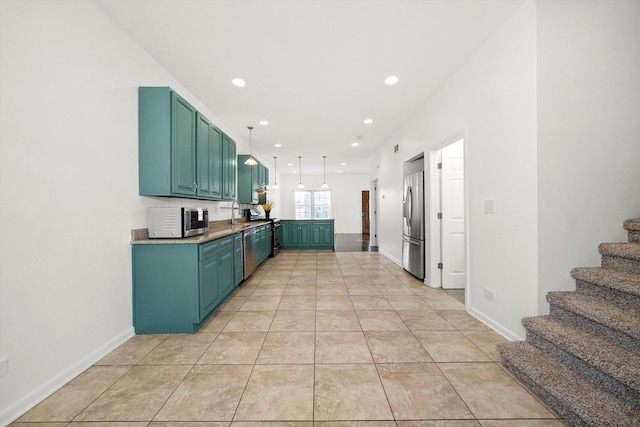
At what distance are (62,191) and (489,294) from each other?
372 centimetres

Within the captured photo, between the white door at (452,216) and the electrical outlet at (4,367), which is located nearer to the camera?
the electrical outlet at (4,367)

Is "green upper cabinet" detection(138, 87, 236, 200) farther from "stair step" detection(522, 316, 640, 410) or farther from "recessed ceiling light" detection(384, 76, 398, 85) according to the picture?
"stair step" detection(522, 316, 640, 410)

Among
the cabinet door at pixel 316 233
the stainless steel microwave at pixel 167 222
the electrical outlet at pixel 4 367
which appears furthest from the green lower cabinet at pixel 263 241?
the electrical outlet at pixel 4 367

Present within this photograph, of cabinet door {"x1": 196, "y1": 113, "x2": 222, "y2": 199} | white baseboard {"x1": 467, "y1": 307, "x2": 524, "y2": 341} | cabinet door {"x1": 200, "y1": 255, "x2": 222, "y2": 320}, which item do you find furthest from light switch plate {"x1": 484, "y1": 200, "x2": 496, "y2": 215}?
cabinet door {"x1": 196, "y1": 113, "x2": 222, "y2": 199}

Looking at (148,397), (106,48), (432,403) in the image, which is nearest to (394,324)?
(432,403)

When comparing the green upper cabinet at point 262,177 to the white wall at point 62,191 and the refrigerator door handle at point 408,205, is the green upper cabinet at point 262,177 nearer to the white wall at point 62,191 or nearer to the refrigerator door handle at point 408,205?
the refrigerator door handle at point 408,205

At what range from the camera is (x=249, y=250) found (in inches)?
166

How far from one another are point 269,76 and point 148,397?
3302 millimetres

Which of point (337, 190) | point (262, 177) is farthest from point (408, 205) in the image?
point (337, 190)

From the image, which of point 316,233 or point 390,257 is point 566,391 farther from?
point 316,233

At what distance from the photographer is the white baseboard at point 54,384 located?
Answer: 4.66 feet

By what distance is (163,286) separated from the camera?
240 cm

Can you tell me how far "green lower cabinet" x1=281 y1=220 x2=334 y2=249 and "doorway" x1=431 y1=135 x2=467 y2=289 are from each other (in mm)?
3997

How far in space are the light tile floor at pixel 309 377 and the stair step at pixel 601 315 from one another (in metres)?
0.61
